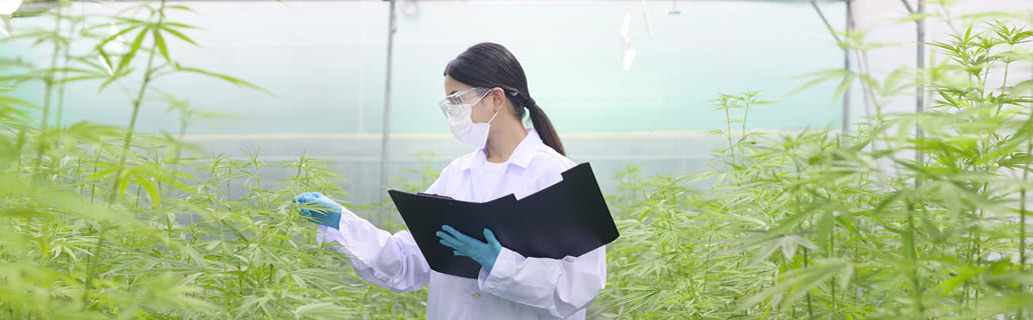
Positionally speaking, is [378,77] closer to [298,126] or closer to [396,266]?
[298,126]

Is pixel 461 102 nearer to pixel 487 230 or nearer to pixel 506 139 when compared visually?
pixel 506 139

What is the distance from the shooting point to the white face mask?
6.00 feet

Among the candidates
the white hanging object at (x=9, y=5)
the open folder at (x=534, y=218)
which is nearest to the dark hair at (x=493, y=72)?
the open folder at (x=534, y=218)

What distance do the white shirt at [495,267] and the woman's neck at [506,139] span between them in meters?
0.04

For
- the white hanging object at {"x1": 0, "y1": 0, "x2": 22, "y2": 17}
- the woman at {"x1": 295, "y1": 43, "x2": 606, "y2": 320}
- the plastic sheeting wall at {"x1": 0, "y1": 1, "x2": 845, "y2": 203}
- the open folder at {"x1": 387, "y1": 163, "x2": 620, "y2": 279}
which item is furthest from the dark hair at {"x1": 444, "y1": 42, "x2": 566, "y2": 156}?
the plastic sheeting wall at {"x1": 0, "y1": 1, "x2": 845, "y2": 203}

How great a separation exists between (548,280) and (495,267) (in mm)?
124

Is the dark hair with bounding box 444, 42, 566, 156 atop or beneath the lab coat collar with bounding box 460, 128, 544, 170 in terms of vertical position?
atop

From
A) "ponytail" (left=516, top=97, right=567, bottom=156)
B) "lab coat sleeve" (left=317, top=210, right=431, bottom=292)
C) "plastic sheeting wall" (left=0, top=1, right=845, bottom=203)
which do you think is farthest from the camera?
"plastic sheeting wall" (left=0, top=1, right=845, bottom=203)

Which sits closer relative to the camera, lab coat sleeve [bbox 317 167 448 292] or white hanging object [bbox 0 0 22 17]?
white hanging object [bbox 0 0 22 17]

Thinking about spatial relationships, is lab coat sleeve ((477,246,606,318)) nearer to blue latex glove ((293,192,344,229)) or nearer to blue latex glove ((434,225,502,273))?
blue latex glove ((434,225,502,273))

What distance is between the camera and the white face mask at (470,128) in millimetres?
1828

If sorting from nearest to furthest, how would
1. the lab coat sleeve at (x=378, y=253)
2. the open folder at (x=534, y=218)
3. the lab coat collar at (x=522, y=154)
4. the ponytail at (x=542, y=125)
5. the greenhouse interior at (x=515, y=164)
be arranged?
the greenhouse interior at (x=515, y=164), the open folder at (x=534, y=218), the lab coat sleeve at (x=378, y=253), the lab coat collar at (x=522, y=154), the ponytail at (x=542, y=125)

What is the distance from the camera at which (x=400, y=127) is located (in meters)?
3.83

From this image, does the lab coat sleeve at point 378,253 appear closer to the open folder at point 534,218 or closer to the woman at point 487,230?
the woman at point 487,230
